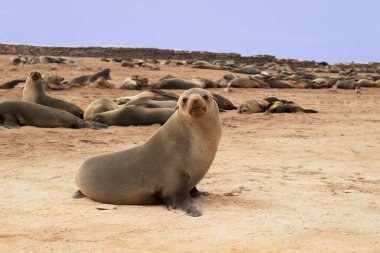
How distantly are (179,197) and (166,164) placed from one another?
32 cm

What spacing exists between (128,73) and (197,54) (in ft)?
50.2

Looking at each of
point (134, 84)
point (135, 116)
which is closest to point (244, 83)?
point (134, 84)

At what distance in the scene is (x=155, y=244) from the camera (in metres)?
3.59

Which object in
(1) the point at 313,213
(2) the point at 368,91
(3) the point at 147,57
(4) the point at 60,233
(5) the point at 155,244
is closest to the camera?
(5) the point at 155,244

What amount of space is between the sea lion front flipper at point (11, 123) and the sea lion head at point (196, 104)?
15.4ft

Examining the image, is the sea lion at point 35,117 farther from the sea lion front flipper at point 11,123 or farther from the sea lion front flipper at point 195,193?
the sea lion front flipper at point 195,193

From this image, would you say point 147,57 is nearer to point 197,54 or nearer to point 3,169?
point 197,54

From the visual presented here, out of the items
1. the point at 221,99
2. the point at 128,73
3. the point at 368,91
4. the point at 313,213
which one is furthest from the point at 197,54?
the point at 313,213

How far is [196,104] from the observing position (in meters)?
4.85

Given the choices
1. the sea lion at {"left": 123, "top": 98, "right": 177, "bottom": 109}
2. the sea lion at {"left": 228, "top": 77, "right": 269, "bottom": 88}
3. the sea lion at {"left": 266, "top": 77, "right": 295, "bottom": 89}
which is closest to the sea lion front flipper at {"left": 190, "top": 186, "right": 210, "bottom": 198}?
the sea lion at {"left": 123, "top": 98, "right": 177, "bottom": 109}

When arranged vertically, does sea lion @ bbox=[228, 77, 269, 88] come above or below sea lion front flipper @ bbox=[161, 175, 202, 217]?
below

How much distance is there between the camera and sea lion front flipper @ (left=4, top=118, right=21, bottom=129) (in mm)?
9106

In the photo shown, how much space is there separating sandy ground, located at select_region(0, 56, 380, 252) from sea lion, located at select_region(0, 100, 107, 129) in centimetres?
27

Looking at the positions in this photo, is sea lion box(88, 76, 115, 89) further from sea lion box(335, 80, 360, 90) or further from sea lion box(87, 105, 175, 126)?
sea lion box(335, 80, 360, 90)
